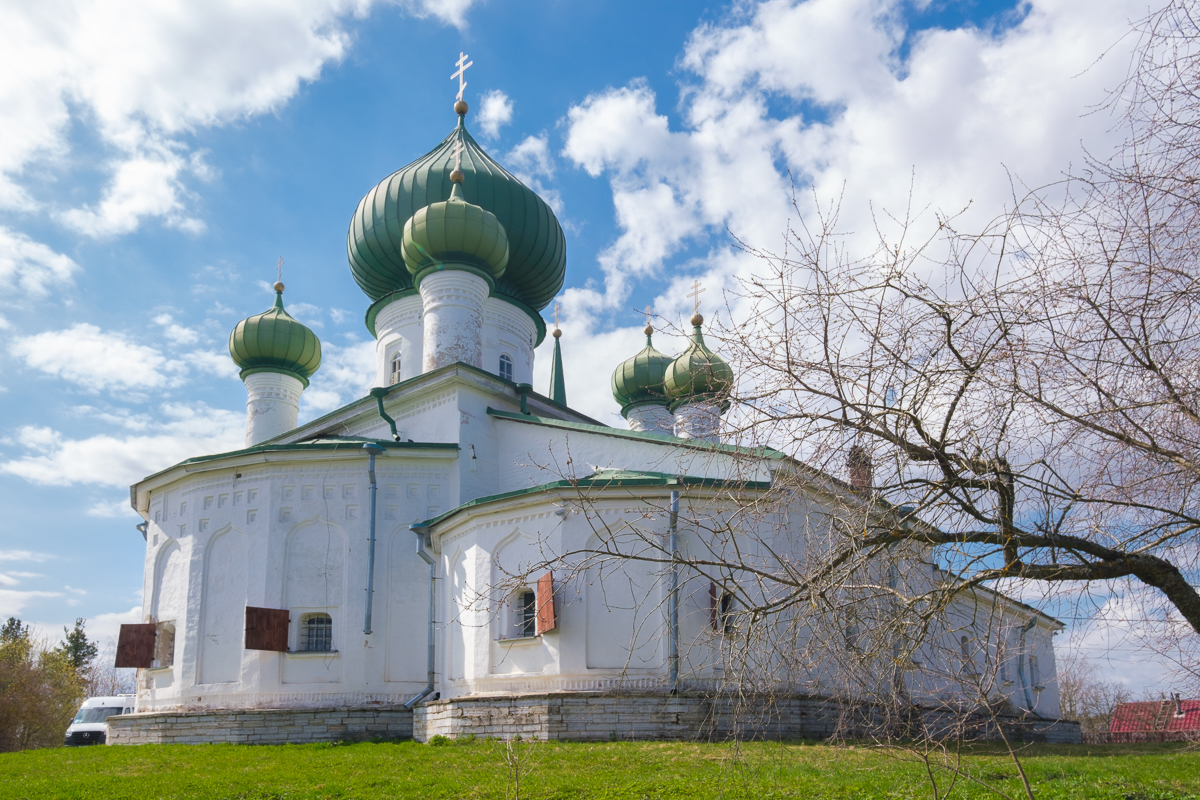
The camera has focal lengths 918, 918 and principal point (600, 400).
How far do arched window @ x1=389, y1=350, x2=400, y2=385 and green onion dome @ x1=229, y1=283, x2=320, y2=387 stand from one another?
229cm

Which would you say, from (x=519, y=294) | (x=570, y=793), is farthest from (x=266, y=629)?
(x=519, y=294)

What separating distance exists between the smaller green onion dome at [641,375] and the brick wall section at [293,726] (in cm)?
1039

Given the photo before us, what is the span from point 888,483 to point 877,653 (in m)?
0.87

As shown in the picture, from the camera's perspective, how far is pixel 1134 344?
4305mm

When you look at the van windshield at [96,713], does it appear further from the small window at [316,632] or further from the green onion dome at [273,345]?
the small window at [316,632]

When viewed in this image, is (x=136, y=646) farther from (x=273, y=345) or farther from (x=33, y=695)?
(x=33, y=695)

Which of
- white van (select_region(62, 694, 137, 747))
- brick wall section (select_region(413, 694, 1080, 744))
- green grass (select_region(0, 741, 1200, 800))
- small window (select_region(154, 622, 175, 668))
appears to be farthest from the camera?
white van (select_region(62, 694, 137, 747))

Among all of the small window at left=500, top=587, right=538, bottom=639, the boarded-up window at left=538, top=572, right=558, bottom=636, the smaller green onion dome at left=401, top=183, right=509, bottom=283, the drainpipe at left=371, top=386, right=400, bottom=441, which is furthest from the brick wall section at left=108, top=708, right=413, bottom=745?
the smaller green onion dome at left=401, top=183, right=509, bottom=283

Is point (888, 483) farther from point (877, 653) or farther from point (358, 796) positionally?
point (358, 796)

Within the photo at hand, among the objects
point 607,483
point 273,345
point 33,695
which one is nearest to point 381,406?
point 273,345

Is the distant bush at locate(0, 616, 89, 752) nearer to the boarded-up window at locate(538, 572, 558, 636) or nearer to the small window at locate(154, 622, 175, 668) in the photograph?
the small window at locate(154, 622, 175, 668)

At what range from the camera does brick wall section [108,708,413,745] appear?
12617 mm

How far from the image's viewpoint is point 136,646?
1404cm

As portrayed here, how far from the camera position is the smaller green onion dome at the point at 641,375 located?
70.0ft
